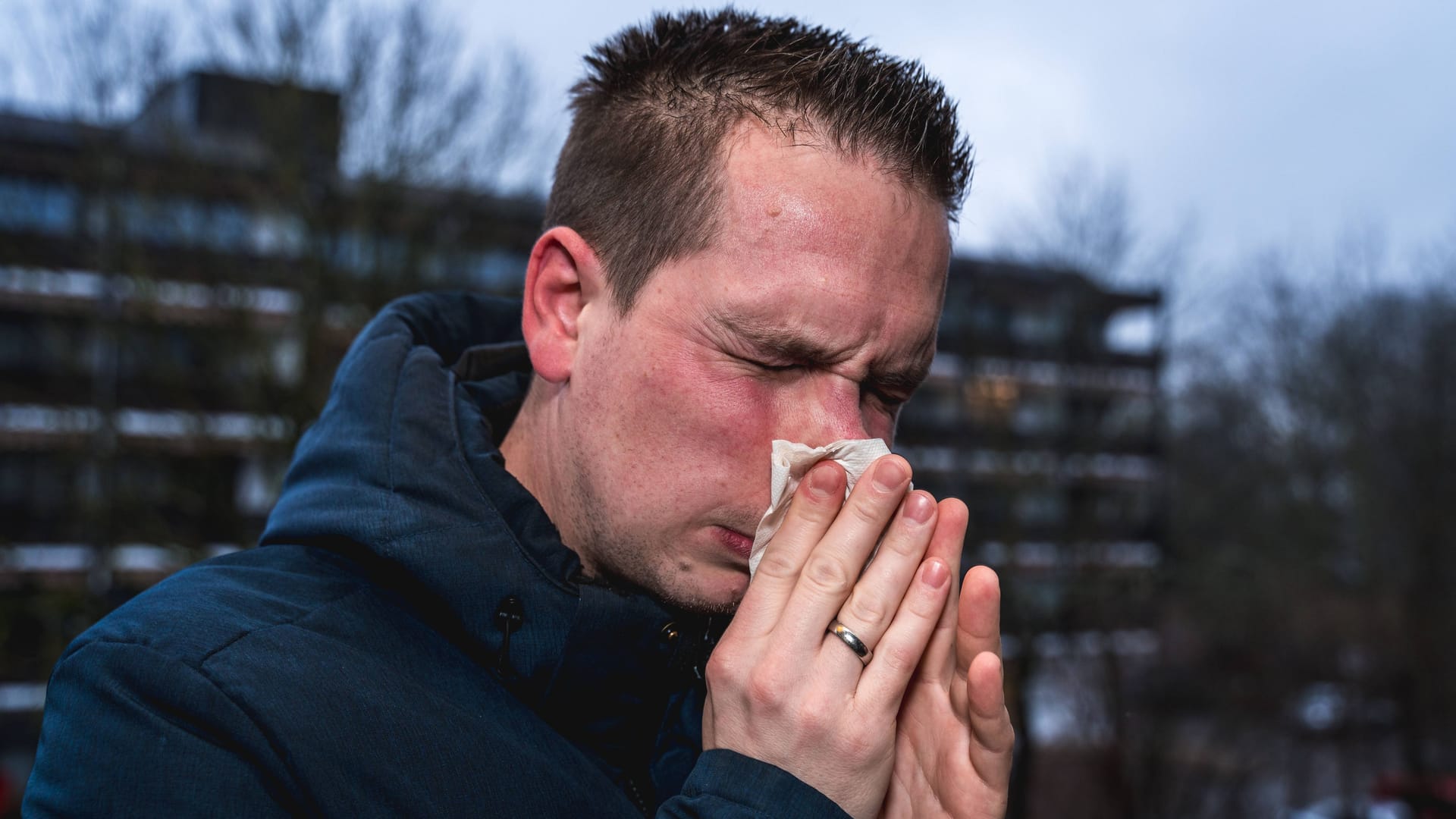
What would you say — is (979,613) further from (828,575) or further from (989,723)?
(828,575)

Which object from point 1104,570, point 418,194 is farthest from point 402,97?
point 1104,570

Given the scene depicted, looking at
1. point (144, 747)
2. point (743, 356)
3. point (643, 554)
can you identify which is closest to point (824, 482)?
point (743, 356)

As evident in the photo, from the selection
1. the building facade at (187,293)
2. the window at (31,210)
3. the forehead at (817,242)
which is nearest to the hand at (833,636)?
the forehead at (817,242)

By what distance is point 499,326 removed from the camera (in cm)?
280

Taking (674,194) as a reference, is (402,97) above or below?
above

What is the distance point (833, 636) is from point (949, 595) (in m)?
0.25

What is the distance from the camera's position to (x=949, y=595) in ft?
5.97

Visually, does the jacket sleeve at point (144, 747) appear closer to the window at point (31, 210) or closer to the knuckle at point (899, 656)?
the knuckle at point (899, 656)

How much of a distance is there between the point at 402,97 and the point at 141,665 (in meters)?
11.4

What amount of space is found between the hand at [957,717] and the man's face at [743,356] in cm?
Answer: 37

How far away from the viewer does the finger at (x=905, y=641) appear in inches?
66.3

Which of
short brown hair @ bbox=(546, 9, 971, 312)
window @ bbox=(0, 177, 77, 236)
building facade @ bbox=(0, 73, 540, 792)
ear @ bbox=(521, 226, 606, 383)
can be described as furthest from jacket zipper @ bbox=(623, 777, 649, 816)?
window @ bbox=(0, 177, 77, 236)

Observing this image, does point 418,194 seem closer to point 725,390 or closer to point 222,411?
point 222,411

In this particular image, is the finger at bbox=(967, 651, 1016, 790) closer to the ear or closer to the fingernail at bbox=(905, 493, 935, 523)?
the fingernail at bbox=(905, 493, 935, 523)
